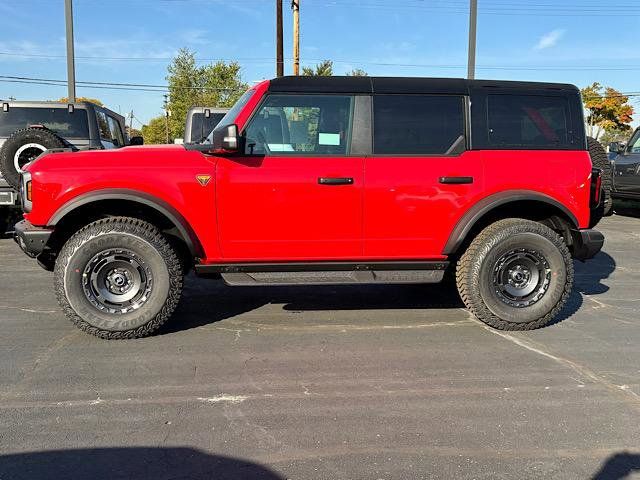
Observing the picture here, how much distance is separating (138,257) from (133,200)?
0.46 m

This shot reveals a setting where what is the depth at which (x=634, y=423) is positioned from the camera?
296 cm

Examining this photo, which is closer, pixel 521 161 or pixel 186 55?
pixel 521 161

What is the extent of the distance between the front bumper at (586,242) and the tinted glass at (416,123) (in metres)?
1.38

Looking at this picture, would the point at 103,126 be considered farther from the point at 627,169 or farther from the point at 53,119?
the point at 627,169

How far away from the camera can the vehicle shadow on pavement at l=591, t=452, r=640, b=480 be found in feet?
8.11

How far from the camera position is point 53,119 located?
8.36 m

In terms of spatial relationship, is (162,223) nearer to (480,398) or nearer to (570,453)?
(480,398)

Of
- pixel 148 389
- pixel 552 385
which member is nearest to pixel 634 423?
pixel 552 385

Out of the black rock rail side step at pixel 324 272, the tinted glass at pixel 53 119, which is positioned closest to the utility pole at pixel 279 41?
the tinted glass at pixel 53 119

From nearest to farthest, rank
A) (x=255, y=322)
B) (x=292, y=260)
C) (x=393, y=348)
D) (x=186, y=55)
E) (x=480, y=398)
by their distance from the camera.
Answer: (x=480, y=398) < (x=393, y=348) < (x=292, y=260) < (x=255, y=322) < (x=186, y=55)

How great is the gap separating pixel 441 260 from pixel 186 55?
40955 mm

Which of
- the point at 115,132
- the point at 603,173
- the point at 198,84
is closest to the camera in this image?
the point at 603,173

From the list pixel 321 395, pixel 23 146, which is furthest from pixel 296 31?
pixel 321 395

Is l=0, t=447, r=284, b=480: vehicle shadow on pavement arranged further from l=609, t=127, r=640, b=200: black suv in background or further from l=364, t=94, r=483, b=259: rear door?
l=609, t=127, r=640, b=200: black suv in background
